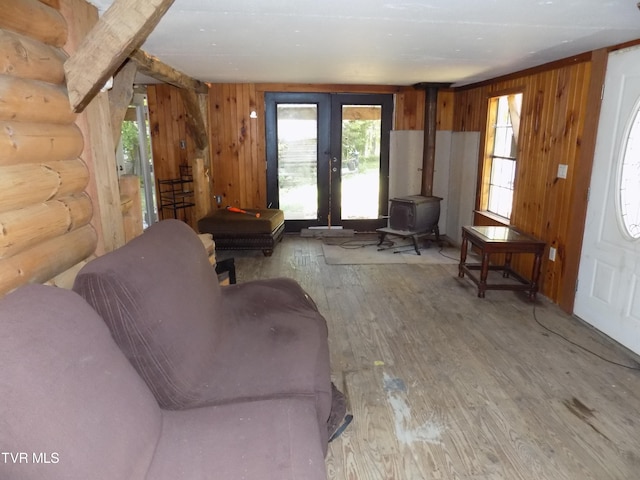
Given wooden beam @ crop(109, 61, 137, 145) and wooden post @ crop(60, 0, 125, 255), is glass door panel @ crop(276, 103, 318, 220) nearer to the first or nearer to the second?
wooden beam @ crop(109, 61, 137, 145)

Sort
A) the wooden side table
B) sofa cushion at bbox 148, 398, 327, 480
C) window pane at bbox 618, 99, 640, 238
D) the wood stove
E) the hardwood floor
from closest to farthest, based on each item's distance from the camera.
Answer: sofa cushion at bbox 148, 398, 327, 480, the hardwood floor, window pane at bbox 618, 99, 640, 238, the wooden side table, the wood stove

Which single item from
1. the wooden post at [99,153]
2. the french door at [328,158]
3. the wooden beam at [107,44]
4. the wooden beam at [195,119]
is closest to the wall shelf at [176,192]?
the wooden beam at [195,119]

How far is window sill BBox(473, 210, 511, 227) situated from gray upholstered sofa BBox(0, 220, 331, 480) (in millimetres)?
3111

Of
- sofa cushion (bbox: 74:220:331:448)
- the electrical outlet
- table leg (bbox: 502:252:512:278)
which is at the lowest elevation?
table leg (bbox: 502:252:512:278)

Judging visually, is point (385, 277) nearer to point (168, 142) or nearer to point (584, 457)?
point (584, 457)

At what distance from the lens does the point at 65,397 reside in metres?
1.06

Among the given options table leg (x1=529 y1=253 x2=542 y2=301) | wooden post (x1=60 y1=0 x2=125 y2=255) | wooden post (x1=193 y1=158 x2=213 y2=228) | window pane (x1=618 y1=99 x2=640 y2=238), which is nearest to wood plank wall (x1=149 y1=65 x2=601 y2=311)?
table leg (x1=529 y1=253 x2=542 y2=301)

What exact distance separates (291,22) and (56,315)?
203 cm

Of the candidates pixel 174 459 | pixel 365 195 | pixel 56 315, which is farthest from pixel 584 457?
pixel 365 195

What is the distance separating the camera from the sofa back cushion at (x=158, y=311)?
4.98ft

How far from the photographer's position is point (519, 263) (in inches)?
168

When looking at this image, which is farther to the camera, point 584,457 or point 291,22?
point 291,22

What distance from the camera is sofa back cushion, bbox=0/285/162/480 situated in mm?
958

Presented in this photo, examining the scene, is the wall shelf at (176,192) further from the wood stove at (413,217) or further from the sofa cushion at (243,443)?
the sofa cushion at (243,443)
